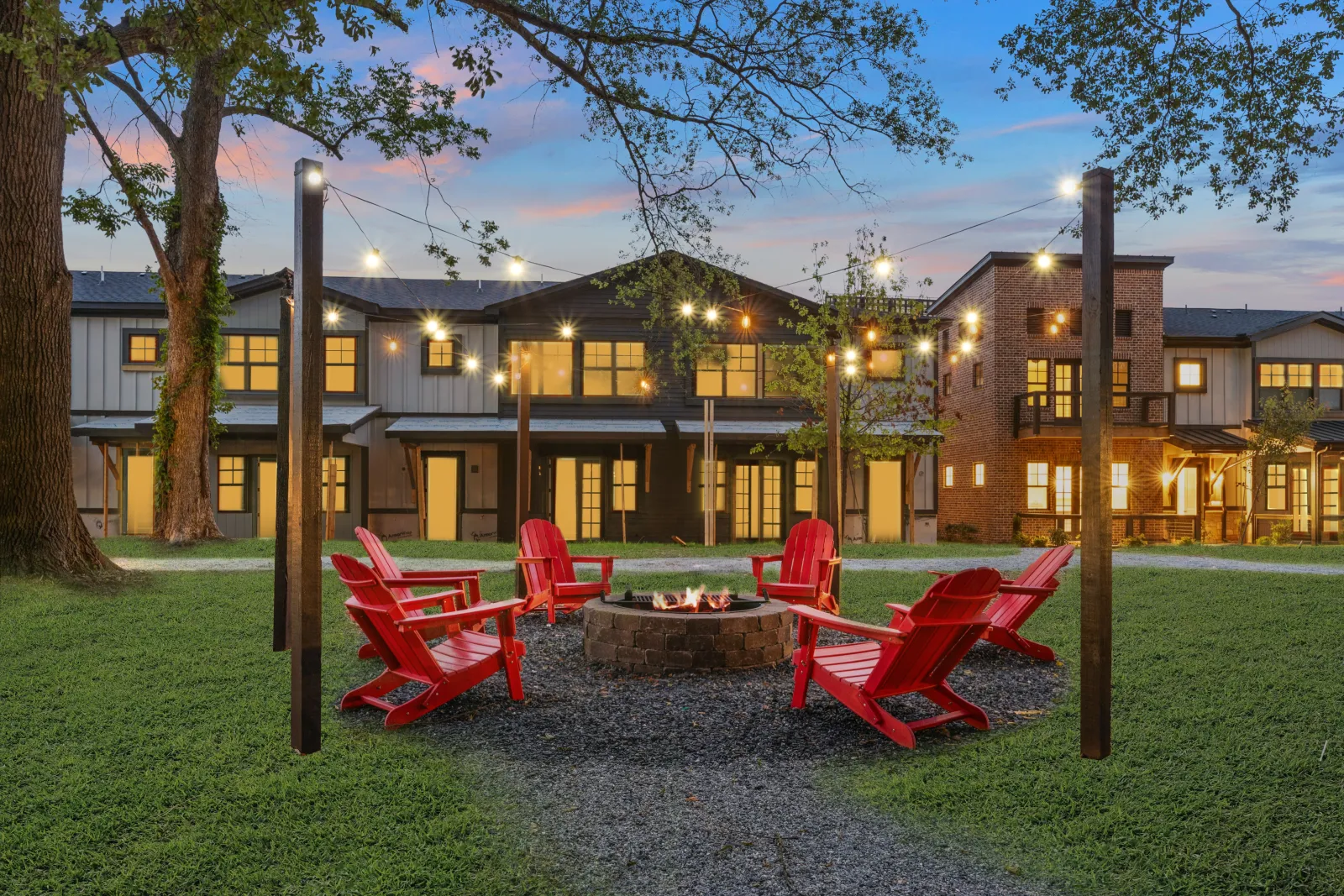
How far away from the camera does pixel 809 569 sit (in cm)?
808

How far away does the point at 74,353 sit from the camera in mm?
18562

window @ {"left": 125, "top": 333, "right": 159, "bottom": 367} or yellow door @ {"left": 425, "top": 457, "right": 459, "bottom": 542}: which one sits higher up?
window @ {"left": 125, "top": 333, "right": 159, "bottom": 367}

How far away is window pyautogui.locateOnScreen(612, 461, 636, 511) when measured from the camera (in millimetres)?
18703

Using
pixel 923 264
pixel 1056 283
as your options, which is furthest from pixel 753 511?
pixel 1056 283

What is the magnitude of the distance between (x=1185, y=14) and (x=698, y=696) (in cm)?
710

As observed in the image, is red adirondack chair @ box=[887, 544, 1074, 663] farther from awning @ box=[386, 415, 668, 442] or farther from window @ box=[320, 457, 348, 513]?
window @ box=[320, 457, 348, 513]

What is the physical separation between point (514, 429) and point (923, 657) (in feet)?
43.5

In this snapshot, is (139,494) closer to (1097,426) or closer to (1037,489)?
(1097,426)

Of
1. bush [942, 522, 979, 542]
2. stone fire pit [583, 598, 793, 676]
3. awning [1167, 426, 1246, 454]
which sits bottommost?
bush [942, 522, 979, 542]

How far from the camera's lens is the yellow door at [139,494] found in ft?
59.9

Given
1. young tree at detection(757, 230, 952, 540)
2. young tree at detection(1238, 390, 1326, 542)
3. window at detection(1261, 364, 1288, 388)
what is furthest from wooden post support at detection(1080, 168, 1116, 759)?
window at detection(1261, 364, 1288, 388)

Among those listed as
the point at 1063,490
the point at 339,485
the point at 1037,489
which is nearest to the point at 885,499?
the point at 1037,489

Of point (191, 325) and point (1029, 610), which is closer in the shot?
point (1029, 610)

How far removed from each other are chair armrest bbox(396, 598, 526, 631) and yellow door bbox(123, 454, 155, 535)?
52.8ft
